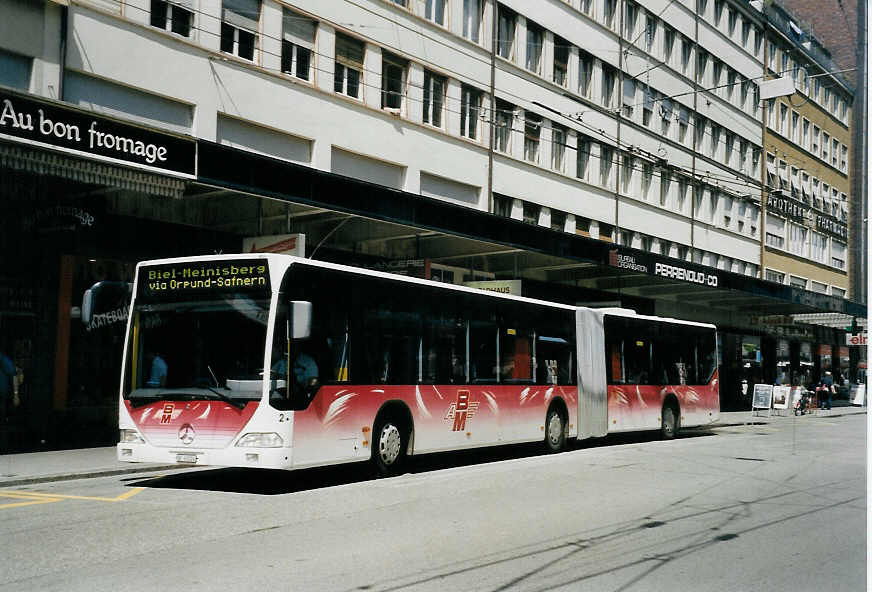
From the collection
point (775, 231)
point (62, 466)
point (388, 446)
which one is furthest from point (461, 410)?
point (775, 231)

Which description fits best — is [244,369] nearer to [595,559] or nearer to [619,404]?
[595,559]

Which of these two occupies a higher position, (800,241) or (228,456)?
(800,241)

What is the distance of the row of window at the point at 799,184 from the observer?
49969 millimetres

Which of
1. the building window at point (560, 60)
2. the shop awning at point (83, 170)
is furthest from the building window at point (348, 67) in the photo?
the building window at point (560, 60)

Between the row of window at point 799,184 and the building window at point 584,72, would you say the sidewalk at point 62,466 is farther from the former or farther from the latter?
the row of window at point 799,184

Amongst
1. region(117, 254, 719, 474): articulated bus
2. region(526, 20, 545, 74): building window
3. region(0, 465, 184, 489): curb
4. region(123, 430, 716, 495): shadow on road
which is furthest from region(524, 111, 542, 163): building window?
region(0, 465, 184, 489): curb

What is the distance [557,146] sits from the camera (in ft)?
112

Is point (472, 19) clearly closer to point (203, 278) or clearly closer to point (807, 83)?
point (807, 83)

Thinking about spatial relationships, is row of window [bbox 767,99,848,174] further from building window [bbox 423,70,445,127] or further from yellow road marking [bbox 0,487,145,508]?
yellow road marking [bbox 0,487,145,508]

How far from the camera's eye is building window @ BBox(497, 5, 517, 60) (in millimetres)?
30714

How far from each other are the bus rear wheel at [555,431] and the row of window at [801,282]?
108 feet

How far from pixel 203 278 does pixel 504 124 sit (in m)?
19.9

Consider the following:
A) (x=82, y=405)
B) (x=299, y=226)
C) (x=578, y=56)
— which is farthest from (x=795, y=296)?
(x=82, y=405)

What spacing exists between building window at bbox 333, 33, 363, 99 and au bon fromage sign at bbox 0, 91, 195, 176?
8.73m
